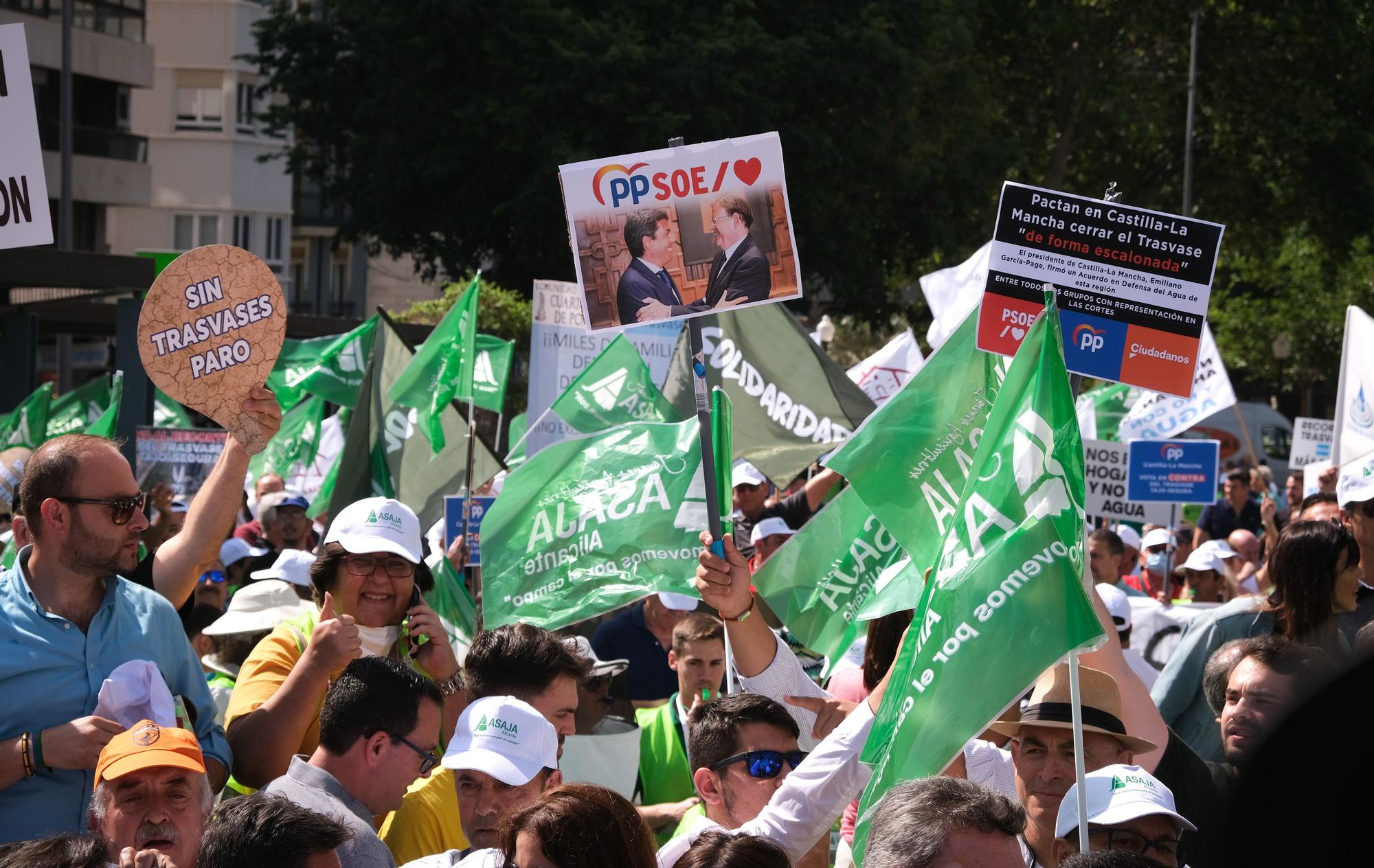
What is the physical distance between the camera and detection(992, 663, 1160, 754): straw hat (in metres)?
4.14

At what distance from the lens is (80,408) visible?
1398 cm

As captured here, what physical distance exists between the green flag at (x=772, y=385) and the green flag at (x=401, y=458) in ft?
4.42

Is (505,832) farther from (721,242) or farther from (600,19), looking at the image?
(600,19)

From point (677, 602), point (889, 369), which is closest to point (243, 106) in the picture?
point (889, 369)

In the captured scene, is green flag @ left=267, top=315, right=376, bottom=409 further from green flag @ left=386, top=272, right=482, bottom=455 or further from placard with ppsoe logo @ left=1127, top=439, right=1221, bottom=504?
placard with ppsoe logo @ left=1127, top=439, right=1221, bottom=504

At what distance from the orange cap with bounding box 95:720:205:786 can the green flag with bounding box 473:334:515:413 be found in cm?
878

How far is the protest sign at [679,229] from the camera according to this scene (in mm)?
5711

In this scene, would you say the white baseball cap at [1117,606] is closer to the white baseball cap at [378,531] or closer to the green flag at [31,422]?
the white baseball cap at [378,531]

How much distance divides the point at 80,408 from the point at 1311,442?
11.5 metres

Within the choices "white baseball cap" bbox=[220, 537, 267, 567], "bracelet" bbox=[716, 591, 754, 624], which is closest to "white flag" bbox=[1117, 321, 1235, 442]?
"white baseball cap" bbox=[220, 537, 267, 567]

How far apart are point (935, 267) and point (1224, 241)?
7042 mm

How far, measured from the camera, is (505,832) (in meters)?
3.25

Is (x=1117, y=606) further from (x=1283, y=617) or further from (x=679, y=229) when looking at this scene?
(x=679, y=229)

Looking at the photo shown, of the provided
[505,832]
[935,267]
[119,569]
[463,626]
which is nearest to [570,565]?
[463,626]
